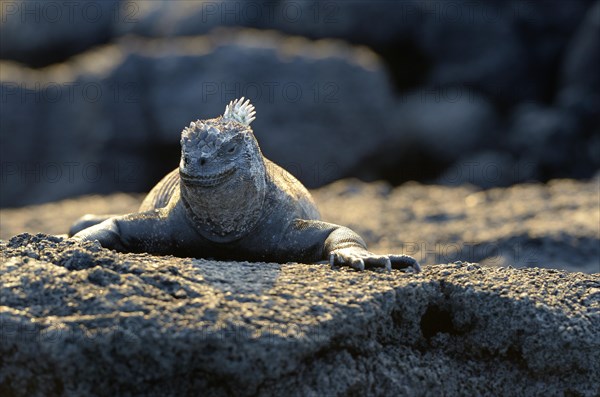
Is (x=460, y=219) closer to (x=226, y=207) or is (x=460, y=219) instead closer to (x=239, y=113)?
(x=239, y=113)

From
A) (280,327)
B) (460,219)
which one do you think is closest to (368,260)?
(280,327)

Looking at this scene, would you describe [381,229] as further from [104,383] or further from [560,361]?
[104,383]

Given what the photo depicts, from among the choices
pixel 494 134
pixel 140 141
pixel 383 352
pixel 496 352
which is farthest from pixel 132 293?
pixel 494 134

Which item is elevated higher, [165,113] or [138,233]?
[165,113]

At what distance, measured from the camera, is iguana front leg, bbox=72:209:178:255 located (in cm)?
555

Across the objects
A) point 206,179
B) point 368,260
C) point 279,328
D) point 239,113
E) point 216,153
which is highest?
point 239,113

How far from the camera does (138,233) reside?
5613mm

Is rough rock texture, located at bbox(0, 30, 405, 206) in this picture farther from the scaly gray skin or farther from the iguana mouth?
the iguana mouth

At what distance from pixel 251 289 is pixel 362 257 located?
85 cm

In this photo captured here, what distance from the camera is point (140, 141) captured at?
50.6ft

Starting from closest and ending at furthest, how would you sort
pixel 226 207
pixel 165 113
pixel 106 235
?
1. pixel 226 207
2. pixel 106 235
3. pixel 165 113

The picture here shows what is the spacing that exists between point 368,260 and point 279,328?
109 centimetres

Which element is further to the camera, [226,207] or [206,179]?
[226,207]

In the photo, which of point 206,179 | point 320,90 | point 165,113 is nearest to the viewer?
point 206,179
